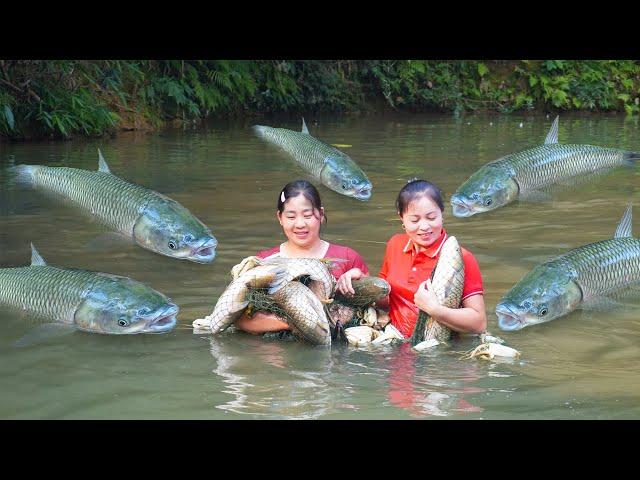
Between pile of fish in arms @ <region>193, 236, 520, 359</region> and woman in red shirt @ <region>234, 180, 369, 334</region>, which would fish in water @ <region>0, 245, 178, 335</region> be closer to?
pile of fish in arms @ <region>193, 236, 520, 359</region>

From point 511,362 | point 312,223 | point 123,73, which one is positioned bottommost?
point 511,362

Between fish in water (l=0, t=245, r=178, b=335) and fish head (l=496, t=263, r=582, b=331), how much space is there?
197 centimetres

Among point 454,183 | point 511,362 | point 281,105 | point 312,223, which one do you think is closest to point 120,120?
point 281,105

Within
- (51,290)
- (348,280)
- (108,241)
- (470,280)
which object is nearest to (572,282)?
(470,280)

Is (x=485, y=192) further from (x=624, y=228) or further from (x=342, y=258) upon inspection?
(x=342, y=258)

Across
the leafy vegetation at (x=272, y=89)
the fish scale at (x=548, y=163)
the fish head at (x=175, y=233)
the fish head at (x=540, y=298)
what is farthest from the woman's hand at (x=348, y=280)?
the leafy vegetation at (x=272, y=89)

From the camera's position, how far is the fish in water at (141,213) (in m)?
6.95

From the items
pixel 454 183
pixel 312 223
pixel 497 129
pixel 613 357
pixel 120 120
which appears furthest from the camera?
pixel 497 129

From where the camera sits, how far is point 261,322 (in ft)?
17.7

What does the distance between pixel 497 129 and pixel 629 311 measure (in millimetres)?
10680

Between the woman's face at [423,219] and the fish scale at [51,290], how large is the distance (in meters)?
1.82

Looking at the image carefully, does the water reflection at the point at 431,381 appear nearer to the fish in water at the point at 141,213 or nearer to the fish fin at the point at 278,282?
the fish fin at the point at 278,282

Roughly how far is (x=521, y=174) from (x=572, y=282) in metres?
2.72

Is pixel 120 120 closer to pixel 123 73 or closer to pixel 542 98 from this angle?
pixel 123 73
